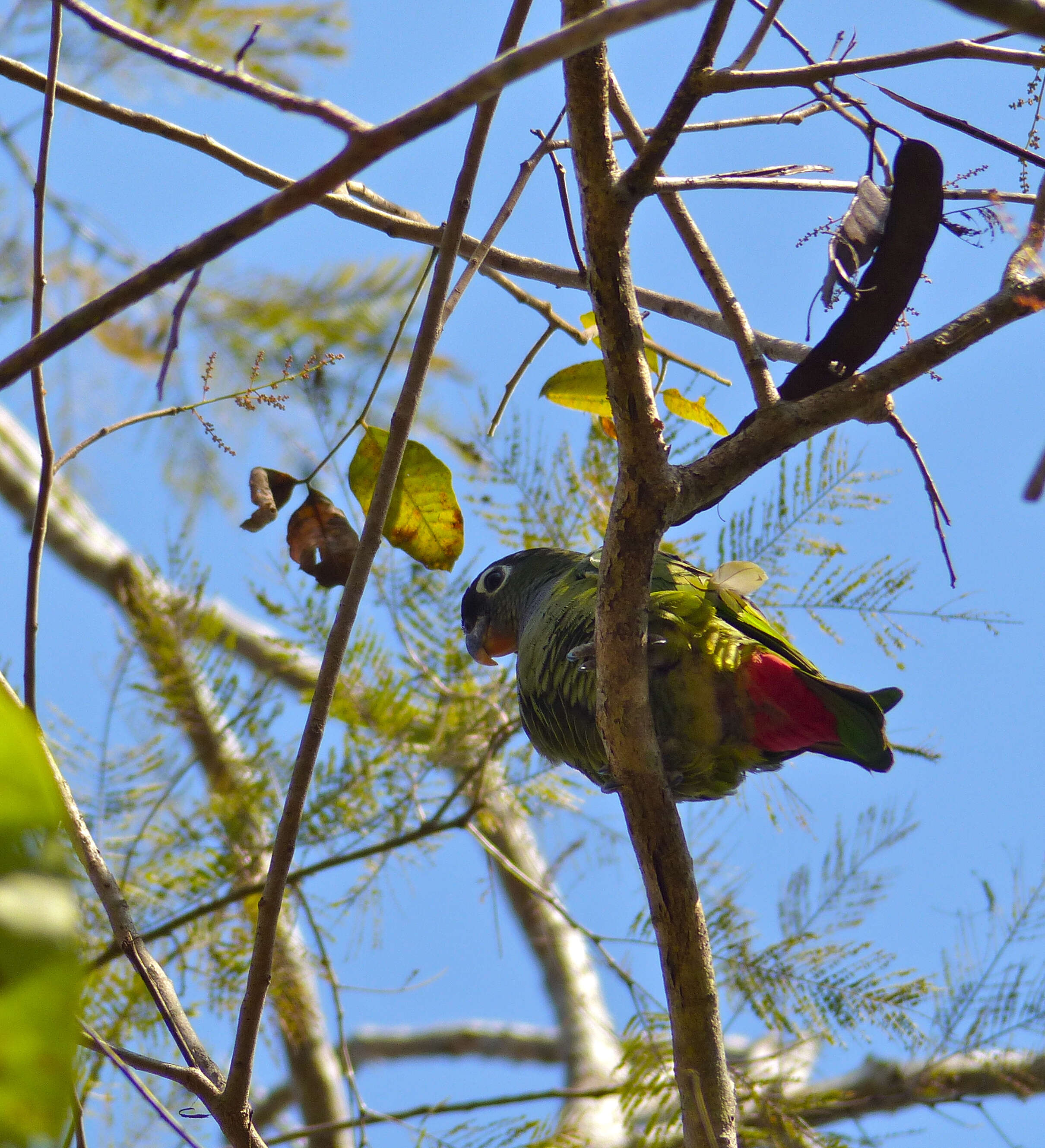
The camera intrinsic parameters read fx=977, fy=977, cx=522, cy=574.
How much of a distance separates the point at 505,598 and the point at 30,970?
244cm

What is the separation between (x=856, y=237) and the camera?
1.40 meters

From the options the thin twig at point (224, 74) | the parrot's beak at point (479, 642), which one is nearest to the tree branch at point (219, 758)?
the parrot's beak at point (479, 642)

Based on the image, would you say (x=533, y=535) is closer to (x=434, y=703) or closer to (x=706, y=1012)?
(x=434, y=703)

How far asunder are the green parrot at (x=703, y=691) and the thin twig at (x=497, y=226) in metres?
0.69

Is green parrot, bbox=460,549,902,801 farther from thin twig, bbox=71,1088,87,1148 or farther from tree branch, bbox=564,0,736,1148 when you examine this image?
thin twig, bbox=71,1088,87,1148

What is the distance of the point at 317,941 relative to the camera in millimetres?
2438

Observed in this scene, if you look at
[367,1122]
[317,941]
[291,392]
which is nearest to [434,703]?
[317,941]

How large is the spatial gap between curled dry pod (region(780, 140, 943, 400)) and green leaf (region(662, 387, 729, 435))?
1.58 ft

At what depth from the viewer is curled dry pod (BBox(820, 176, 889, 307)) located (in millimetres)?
1387

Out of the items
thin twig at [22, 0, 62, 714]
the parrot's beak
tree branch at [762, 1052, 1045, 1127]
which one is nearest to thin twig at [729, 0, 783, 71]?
thin twig at [22, 0, 62, 714]

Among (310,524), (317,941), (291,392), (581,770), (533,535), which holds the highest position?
(291,392)

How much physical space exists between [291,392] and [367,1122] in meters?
1.80

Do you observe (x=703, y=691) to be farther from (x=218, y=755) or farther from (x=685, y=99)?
(x=218, y=755)

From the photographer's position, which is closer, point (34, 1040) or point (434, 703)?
point (34, 1040)
